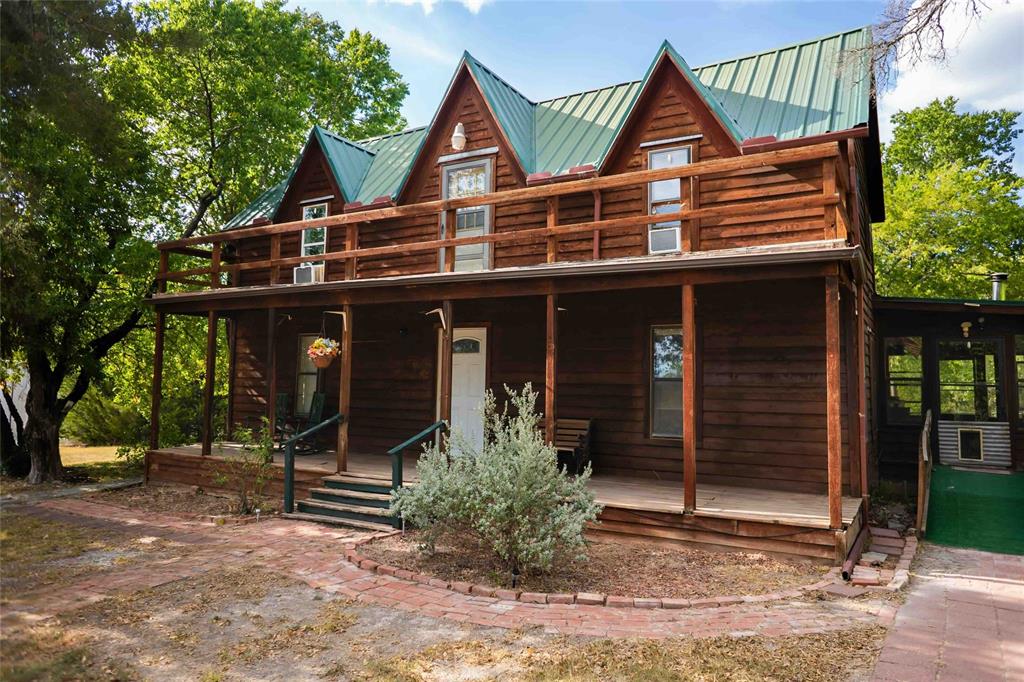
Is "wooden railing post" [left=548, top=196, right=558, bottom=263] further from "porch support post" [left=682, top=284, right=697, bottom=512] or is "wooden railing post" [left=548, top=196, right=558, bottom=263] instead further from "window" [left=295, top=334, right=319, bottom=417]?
"window" [left=295, top=334, right=319, bottom=417]

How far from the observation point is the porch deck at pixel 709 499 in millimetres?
7638

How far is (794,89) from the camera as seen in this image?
1105 cm

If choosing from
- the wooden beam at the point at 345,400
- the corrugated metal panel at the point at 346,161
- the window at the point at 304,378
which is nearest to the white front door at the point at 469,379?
the wooden beam at the point at 345,400

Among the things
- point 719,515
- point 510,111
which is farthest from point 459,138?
point 719,515

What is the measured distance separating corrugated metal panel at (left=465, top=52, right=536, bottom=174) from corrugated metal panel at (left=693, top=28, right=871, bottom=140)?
3586mm

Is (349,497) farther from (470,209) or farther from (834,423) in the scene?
(834,423)

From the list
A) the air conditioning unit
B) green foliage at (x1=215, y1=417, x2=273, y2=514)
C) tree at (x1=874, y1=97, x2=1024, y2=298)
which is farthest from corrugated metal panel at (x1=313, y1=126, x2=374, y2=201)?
tree at (x1=874, y1=97, x2=1024, y2=298)

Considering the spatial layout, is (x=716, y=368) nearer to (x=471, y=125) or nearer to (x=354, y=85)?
(x=471, y=125)

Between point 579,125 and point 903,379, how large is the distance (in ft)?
28.9

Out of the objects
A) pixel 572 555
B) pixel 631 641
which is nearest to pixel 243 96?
pixel 572 555

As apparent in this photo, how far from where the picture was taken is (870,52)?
24.3ft

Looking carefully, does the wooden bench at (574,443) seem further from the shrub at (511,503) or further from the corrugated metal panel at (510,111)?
the corrugated metal panel at (510,111)

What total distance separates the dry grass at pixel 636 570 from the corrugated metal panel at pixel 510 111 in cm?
745

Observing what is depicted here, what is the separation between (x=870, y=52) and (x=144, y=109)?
15850 mm
